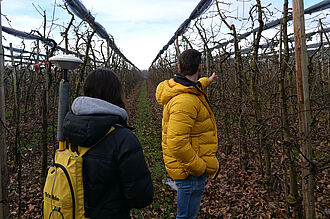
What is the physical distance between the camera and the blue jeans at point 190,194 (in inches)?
76.8

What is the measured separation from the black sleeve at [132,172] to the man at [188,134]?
1.66 ft

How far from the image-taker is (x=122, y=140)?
1294mm

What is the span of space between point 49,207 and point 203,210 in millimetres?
2637

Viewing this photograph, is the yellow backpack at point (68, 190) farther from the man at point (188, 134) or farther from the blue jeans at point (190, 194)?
the blue jeans at point (190, 194)

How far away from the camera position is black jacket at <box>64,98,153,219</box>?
127cm

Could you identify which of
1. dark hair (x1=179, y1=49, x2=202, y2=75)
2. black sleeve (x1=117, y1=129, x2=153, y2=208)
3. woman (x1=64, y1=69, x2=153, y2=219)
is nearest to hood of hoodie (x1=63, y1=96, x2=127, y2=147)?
woman (x1=64, y1=69, x2=153, y2=219)

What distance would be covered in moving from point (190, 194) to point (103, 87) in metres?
1.21

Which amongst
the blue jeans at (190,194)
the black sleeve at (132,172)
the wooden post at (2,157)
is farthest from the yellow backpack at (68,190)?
the wooden post at (2,157)

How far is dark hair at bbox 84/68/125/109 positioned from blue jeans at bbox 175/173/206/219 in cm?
98

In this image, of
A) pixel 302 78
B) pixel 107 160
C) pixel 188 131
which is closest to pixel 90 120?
pixel 107 160

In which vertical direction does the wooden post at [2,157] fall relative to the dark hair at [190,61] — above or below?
below

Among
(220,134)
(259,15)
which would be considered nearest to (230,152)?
(220,134)

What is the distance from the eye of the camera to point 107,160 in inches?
50.5

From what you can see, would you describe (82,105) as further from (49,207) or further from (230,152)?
(230,152)
